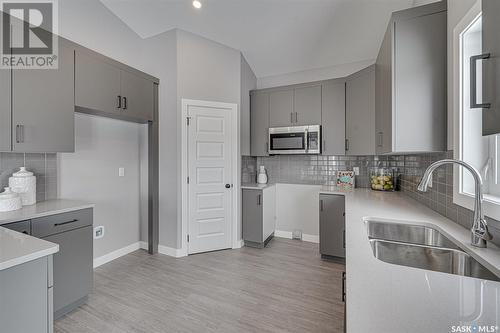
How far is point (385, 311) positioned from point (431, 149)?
1.45 m

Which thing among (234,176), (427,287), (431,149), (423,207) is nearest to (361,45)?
(431,149)

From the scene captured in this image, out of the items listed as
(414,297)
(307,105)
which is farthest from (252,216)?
(414,297)

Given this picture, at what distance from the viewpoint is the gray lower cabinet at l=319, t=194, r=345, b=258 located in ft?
9.11

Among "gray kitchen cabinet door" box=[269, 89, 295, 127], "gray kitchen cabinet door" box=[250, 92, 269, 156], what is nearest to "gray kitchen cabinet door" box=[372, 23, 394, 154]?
"gray kitchen cabinet door" box=[269, 89, 295, 127]

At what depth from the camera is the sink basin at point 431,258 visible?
3.38ft

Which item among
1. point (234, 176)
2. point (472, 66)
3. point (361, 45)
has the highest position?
point (361, 45)

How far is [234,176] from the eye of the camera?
3.27 metres

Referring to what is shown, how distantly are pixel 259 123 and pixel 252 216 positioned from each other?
4.74 ft

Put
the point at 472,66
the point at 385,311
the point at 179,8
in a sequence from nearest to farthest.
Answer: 1. the point at 385,311
2. the point at 472,66
3. the point at 179,8

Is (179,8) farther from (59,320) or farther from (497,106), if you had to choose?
(59,320)

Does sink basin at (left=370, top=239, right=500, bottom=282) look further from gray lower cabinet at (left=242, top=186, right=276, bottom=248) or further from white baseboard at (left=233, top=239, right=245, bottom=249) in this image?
white baseboard at (left=233, top=239, right=245, bottom=249)

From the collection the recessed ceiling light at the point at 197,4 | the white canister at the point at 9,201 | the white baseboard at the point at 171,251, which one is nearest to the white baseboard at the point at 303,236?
the white baseboard at the point at 171,251

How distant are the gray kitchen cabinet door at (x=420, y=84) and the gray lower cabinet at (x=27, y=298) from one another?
90.9 inches

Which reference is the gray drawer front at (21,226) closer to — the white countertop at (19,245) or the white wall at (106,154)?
the white countertop at (19,245)
